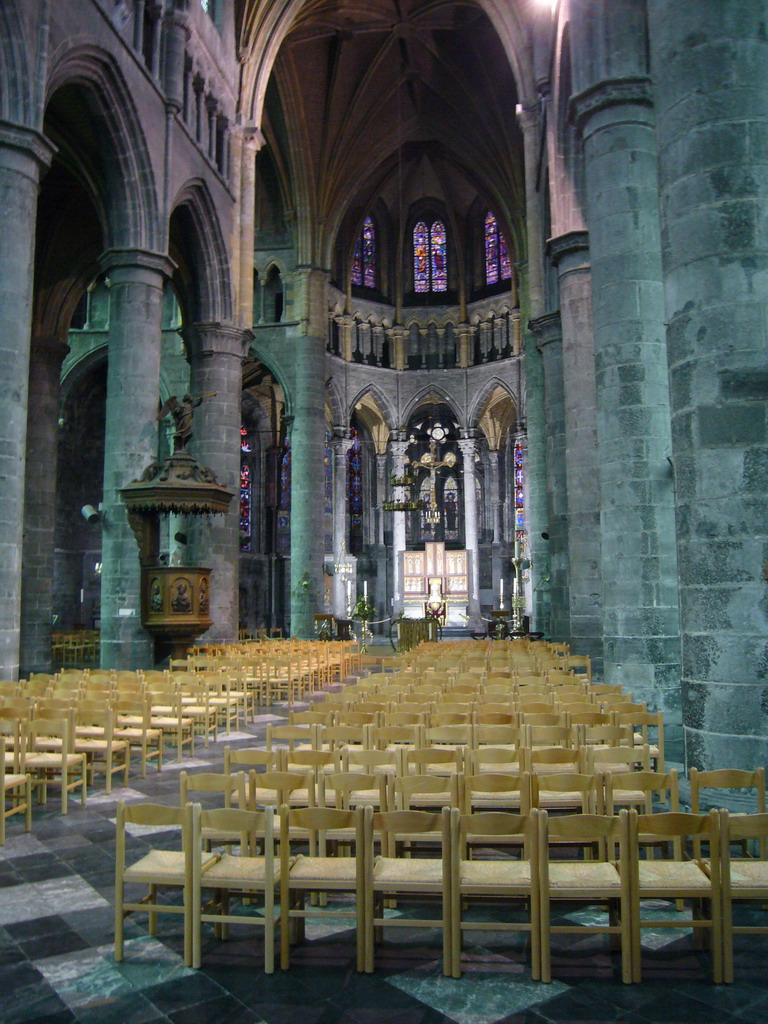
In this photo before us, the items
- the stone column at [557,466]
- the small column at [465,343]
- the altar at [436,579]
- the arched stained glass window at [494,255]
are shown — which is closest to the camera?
the stone column at [557,466]

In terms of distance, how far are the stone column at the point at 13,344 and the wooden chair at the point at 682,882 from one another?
32.3 feet

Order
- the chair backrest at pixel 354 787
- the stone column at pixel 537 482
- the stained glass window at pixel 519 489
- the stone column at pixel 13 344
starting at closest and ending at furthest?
the chair backrest at pixel 354 787, the stone column at pixel 13 344, the stone column at pixel 537 482, the stained glass window at pixel 519 489

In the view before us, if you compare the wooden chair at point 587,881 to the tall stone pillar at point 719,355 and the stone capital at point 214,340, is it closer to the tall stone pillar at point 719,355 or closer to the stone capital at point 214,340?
the tall stone pillar at point 719,355

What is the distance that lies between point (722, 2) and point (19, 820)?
30.4 ft

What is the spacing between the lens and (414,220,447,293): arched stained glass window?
43.7 m

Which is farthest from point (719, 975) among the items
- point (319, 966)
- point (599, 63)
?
point (599, 63)

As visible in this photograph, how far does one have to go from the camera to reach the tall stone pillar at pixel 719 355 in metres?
6.70

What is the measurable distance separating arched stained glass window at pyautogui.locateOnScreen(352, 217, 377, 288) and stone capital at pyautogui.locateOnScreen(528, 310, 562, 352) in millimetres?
22445

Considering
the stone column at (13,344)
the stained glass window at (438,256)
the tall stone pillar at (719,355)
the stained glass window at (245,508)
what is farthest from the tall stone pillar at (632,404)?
the stained glass window at (438,256)

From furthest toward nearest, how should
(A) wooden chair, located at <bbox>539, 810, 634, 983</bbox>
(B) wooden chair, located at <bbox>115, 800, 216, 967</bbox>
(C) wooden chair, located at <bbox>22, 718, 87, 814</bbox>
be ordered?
1. (C) wooden chair, located at <bbox>22, 718, 87, 814</bbox>
2. (B) wooden chair, located at <bbox>115, 800, 216, 967</bbox>
3. (A) wooden chair, located at <bbox>539, 810, 634, 983</bbox>

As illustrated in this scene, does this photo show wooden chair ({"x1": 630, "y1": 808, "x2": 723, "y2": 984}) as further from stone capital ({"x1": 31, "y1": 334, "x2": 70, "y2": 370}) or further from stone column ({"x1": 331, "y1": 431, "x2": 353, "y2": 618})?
stone column ({"x1": 331, "y1": 431, "x2": 353, "y2": 618})

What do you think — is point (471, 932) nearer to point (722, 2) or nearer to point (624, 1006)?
point (624, 1006)

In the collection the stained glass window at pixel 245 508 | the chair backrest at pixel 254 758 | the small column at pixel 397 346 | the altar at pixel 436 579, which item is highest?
the small column at pixel 397 346

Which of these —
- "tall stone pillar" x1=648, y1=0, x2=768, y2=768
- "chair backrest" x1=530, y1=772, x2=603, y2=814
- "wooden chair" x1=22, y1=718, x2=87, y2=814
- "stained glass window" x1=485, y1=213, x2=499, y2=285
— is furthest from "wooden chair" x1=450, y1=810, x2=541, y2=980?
"stained glass window" x1=485, y1=213, x2=499, y2=285
